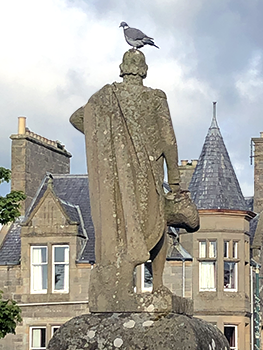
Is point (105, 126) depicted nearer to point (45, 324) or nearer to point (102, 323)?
point (102, 323)

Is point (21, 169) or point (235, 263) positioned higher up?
point (21, 169)

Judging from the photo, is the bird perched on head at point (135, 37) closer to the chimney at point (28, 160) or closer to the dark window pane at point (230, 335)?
the dark window pane at point (230, 335)

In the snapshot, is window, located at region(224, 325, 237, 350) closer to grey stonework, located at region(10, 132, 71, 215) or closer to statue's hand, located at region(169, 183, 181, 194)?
grey stonework, located at region(10, 132, 71, 215)

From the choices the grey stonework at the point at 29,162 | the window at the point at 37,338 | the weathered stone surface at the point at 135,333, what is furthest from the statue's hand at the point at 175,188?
the grey stonework at the point at 29,162

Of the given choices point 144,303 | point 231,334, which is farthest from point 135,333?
point 231,334

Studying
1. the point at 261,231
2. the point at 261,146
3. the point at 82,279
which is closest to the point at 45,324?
the point at 82,279

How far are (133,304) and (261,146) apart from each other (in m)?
34.0

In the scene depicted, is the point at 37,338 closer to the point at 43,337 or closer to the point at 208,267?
the point at 43,337

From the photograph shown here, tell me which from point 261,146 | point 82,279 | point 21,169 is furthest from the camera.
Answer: point 261,146

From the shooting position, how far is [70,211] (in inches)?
1335

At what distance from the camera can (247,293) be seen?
34.4 m

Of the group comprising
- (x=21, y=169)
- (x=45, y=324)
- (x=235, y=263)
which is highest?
(x=21, y=169)

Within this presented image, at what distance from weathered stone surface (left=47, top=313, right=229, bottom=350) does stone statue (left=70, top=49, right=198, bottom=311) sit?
0.66ft

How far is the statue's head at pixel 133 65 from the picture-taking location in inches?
352
